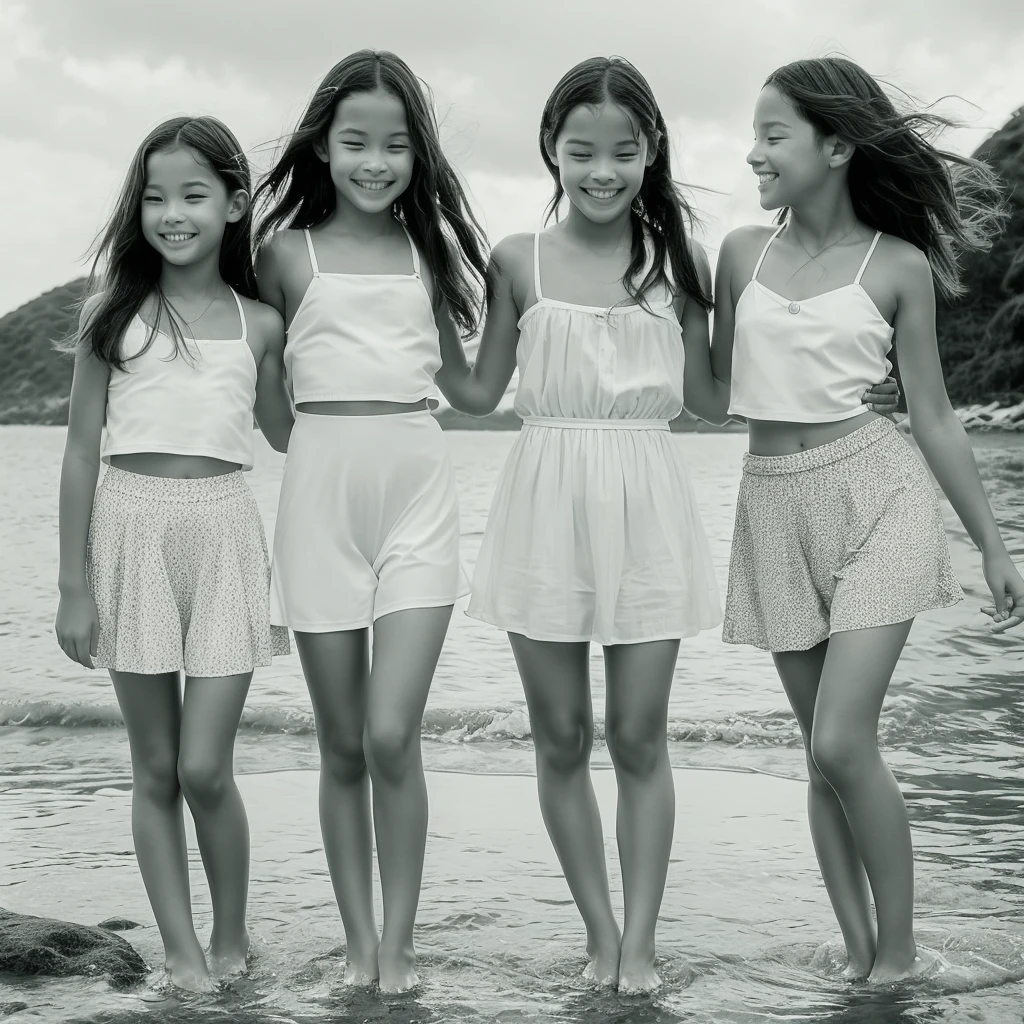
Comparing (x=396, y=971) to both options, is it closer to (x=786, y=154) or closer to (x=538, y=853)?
(x=538, y=853)

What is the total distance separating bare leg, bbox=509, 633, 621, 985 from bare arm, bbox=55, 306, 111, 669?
933mm

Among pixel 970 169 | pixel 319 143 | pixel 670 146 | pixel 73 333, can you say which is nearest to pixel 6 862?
pixel 73 333

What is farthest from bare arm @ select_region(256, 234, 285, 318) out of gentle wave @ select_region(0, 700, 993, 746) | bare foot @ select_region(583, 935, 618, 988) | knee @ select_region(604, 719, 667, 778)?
gentle wave @ select_region(0, 700, 993, 746)

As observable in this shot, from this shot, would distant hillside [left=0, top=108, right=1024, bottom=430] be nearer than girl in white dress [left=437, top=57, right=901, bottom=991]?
No

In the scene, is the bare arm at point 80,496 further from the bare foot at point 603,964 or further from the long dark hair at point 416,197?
the bare foot at point 603,964

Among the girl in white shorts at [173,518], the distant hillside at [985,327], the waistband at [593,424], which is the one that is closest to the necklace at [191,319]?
the girl in white shorts at [173,518]

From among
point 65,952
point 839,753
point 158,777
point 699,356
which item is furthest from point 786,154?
point 65,952

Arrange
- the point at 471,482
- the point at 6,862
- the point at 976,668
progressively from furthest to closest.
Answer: the point at 471,482, the point at 976,668, the point at 6,862

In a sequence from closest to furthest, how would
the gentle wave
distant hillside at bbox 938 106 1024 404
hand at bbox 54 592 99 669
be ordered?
1. hand at bbox 54 592 99 669
2. the gentle wave
3. distant hillside at bbox 938 106 1024 404

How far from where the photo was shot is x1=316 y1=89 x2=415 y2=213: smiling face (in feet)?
9.76

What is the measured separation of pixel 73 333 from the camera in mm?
3039

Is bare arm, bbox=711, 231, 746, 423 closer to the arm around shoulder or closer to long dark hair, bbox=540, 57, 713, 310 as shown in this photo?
long dark hair, bbox=540, 57, 713, 310

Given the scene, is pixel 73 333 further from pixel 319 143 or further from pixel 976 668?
pixel 976 668

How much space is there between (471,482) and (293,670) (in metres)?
16.2
